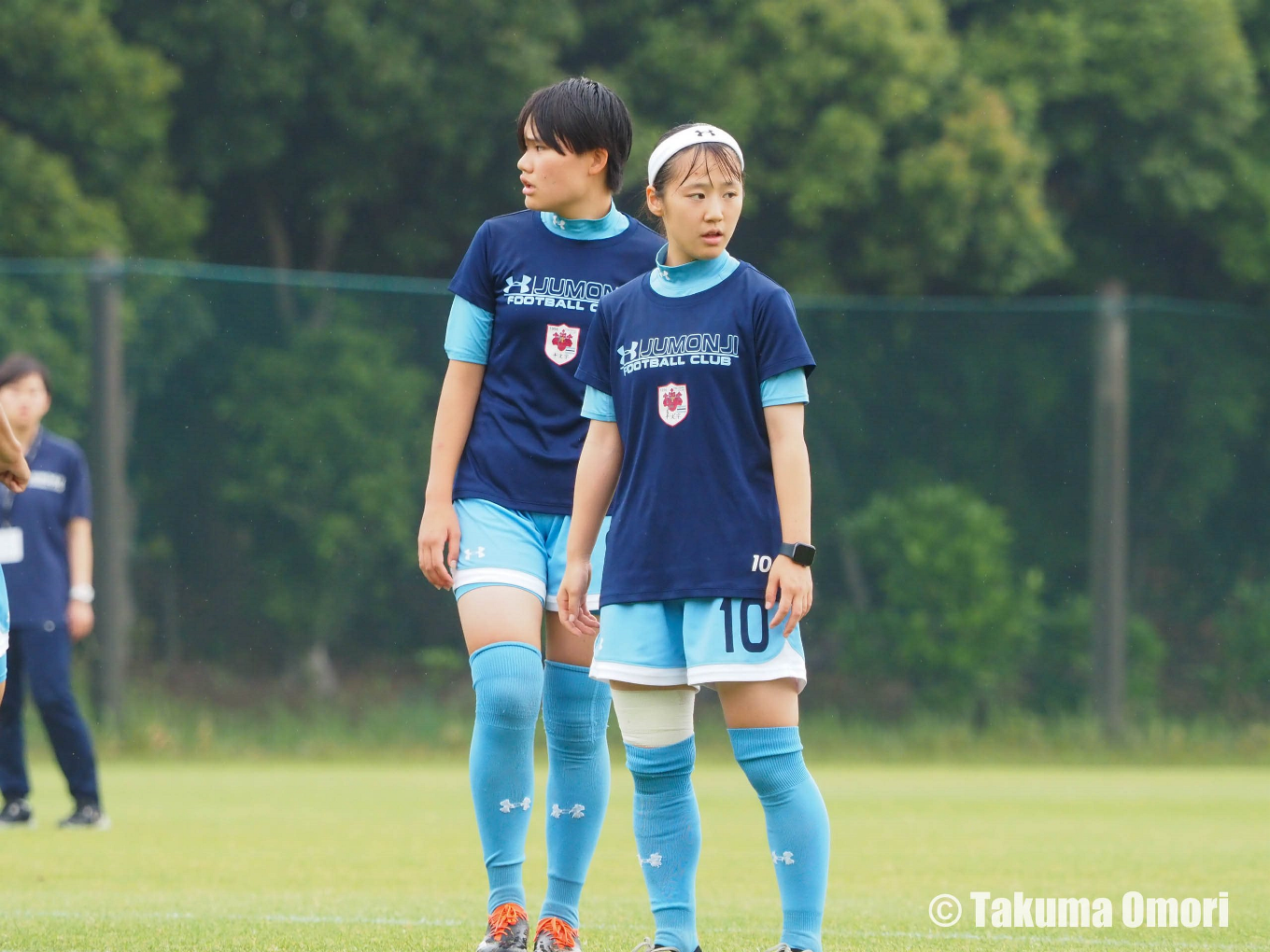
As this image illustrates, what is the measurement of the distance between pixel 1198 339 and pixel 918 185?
457cm

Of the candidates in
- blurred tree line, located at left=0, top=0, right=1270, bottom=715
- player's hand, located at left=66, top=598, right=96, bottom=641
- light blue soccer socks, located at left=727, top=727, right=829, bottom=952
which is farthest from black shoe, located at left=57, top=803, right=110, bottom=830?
light blue soccer socks, located at left=727, top=727, right=829, bottom=952

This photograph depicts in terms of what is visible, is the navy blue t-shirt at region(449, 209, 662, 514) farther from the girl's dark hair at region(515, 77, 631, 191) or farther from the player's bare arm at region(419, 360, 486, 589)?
the girl's dark hair at region(515, 77, 631, 191)

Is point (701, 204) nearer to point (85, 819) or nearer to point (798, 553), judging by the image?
point (798, 553)

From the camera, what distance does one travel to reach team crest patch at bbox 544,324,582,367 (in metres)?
4.32

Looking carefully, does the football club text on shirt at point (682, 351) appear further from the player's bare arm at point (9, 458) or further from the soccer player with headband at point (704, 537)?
the player's bare arm at point (9, 458)

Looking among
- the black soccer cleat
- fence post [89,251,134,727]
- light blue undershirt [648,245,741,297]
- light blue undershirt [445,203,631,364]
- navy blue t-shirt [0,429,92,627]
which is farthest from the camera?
fence post [89,251,134,727]

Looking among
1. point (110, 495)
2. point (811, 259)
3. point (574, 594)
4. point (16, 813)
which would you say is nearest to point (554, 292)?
point (574, 594)

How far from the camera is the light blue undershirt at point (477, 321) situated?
14.3 ft

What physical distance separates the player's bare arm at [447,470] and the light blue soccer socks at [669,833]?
678mm

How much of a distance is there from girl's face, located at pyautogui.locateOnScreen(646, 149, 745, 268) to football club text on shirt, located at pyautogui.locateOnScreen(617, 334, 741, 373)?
7.7 inches

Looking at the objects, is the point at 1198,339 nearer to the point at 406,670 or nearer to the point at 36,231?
the point at 406,670

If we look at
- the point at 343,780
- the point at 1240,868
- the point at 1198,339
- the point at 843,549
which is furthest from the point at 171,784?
the point at 1198,339

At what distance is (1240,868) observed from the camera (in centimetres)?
620

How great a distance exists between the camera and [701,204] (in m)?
3.87
